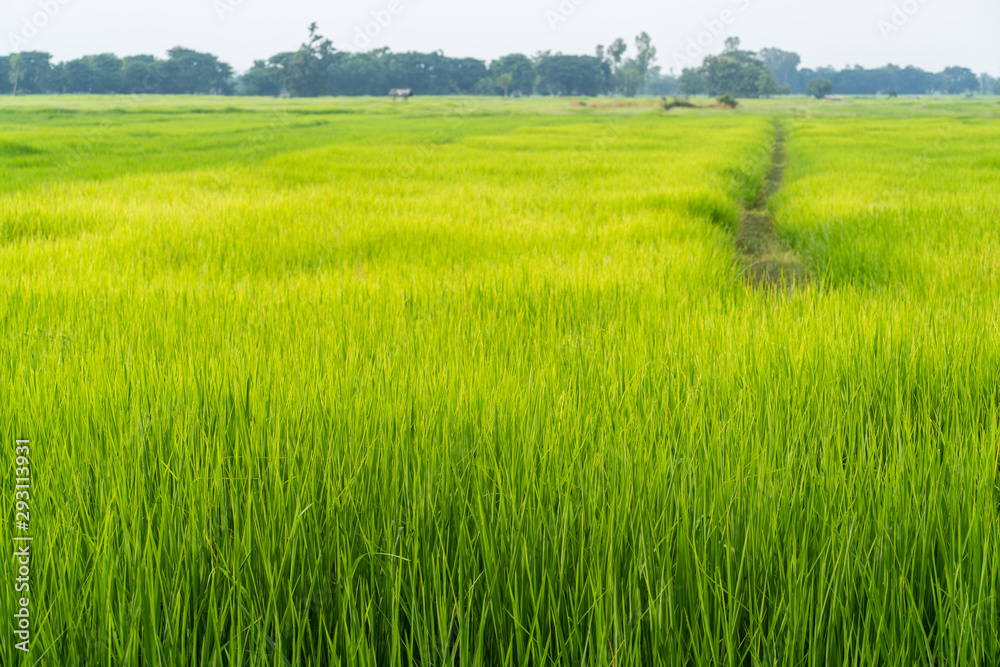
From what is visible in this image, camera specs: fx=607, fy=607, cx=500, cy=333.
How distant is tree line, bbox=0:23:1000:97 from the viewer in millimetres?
72625

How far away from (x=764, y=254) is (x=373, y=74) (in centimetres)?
9087

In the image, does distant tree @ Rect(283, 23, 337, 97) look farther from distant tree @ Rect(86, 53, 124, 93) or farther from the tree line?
distant tree @ Rect(86, 53, 124, 93)

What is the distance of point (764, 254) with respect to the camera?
546cm

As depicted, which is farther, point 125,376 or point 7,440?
point 125,376

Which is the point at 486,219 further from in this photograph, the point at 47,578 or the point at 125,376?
the point at 47,578

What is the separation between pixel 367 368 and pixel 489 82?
9859 centimetres

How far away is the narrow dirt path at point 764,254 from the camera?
4339mm

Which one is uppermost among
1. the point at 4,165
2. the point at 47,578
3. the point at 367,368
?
the point at 4,165

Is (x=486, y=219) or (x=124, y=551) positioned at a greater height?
(x=486, y=219)

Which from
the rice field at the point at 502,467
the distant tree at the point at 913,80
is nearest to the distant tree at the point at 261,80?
the rice field at the point at 502,467

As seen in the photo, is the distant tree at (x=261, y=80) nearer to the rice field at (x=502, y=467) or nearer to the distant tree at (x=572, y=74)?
the distant tree at (x=572, y=74)

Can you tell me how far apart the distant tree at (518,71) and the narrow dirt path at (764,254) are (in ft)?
310

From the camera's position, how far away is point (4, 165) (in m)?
9.65

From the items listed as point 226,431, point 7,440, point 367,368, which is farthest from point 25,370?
point 367,368
